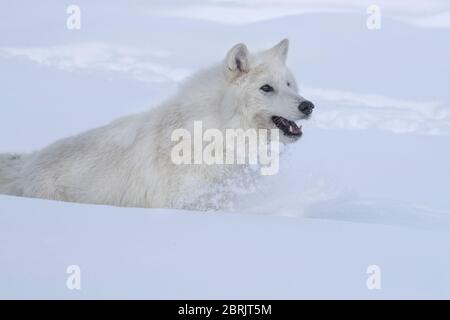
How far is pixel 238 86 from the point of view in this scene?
24.9 feet

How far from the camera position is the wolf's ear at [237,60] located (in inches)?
297

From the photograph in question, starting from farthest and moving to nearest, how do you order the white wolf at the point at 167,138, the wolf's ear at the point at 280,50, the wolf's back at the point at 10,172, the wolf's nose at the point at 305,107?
the wolf's back at the point at 10,172 → the wolf's ear at the point at 280,50 → the white wolf at the point at 167,138 → the wolf's nose at the point at 305,107

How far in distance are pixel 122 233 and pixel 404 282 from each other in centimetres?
196

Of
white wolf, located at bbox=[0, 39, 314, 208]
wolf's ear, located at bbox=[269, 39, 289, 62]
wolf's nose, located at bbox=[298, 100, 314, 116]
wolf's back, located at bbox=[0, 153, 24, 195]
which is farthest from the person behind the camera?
wolf's back, located at bbox=[0, 153, 24, 195]

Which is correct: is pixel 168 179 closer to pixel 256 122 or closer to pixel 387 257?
pixel 256 122

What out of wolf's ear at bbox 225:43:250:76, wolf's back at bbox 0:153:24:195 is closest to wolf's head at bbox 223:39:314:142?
wolf's ear at bbox 225:43:250:76

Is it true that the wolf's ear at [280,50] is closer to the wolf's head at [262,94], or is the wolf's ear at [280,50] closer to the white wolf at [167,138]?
the white wolf at [167,138]

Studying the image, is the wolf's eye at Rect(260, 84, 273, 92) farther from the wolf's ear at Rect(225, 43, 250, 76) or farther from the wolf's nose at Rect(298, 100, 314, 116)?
the wolf's nose at Rect(298, 100, 314, 116)

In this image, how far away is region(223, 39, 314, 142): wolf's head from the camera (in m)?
7.43

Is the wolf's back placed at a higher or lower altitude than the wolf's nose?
lower

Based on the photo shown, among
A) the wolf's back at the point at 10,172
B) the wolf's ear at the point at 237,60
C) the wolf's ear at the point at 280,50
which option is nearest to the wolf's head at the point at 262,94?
the wolf's ear at the point at 237,60

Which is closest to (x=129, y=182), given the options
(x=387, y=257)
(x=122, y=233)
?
(x=122, y=233)

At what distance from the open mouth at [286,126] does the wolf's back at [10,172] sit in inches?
104

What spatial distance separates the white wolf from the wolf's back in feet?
0.08
